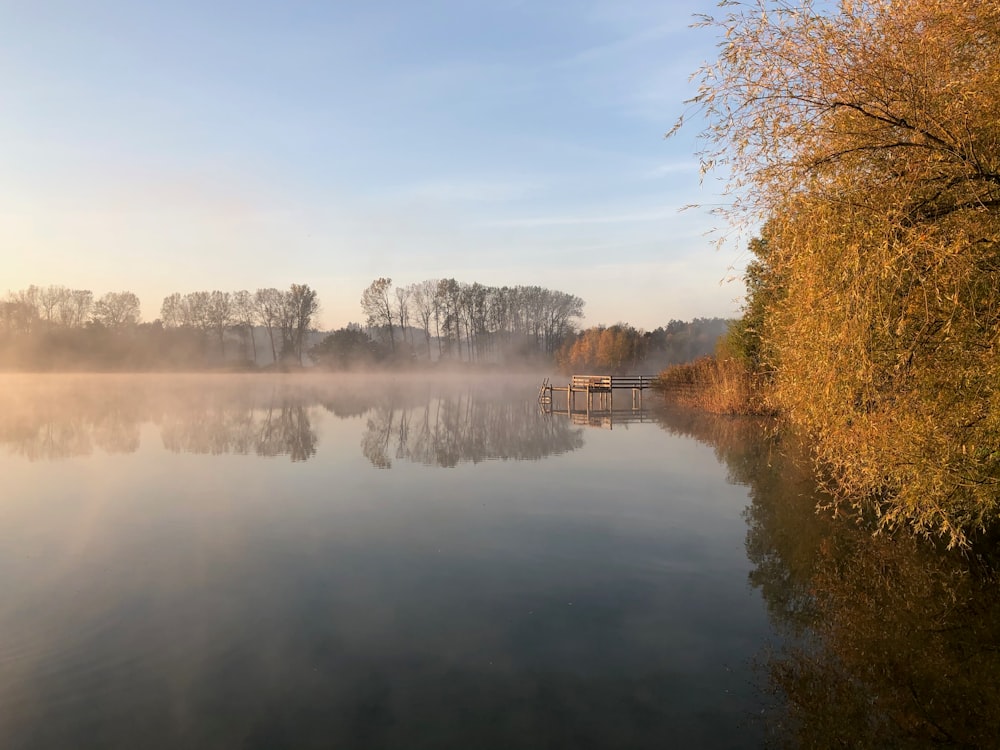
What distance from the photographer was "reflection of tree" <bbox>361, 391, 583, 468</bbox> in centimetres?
1791

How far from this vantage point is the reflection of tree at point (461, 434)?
17906 millimetres

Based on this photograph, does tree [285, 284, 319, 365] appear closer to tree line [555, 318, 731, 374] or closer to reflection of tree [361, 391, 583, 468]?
tree line [555, 318, 731, 374]

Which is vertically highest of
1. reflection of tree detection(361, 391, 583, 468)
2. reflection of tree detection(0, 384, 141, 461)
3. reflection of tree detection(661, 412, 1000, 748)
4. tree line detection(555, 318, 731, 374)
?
tree line detection(555, 318, 731, 374)

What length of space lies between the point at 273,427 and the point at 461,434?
718 cm

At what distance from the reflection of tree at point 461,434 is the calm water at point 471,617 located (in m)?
3.63

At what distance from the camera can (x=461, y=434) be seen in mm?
22672

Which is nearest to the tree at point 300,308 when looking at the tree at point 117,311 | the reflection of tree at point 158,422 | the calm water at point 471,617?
the tree at point 117,311

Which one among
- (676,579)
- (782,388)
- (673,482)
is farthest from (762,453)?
(676,579)

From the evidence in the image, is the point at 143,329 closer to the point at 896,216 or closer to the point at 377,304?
the point at 377,304

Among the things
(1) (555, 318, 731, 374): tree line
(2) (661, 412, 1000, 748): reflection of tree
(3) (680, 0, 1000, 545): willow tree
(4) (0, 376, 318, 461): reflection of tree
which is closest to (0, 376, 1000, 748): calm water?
(2) (661, 412, 1000, 748): reflection of tree

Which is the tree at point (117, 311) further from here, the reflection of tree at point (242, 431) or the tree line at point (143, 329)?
the reflection of tree at point (242, 431)

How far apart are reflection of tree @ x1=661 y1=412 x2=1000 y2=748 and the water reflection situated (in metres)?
8.93

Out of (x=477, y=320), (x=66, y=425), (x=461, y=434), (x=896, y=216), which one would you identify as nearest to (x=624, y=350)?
(x=477, y=320)

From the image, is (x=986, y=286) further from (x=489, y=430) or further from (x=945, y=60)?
(x=489, y=430)
